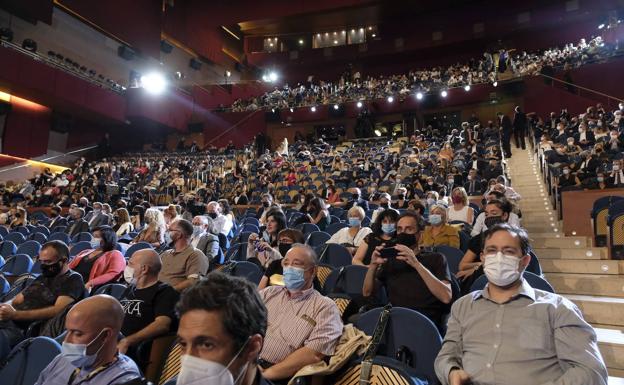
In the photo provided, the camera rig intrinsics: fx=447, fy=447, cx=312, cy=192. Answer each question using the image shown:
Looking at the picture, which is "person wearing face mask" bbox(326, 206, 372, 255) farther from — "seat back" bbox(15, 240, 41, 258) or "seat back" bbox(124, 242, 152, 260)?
"seat back" bbox(15, 240, 41, 258)

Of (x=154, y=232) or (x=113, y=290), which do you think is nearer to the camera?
(x=113, y=290)

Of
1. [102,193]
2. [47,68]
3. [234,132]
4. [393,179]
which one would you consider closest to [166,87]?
[234,132]

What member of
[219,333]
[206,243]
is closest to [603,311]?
[219,333]

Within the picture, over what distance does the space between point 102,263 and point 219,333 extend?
307 cm

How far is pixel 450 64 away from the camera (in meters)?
22.0

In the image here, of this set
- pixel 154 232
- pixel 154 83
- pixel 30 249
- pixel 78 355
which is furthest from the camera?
pixel 154 83

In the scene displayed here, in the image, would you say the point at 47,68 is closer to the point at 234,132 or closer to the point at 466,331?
the point at 234,132

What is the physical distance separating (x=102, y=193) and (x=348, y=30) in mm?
16411

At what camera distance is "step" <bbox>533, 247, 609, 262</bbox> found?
443cm

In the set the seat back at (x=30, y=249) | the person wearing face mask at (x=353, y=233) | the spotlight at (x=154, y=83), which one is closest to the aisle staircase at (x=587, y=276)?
the person wearing face mask at (x=353, y=233)

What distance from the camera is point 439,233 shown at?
3.96 m

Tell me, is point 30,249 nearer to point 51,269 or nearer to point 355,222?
point 51,269

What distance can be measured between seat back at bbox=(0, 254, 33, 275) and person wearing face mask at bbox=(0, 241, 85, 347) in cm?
216

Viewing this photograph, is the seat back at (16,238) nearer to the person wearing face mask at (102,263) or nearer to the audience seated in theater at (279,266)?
the person wearing face mask at (102,263)
